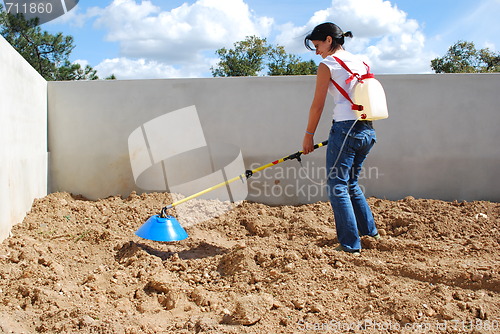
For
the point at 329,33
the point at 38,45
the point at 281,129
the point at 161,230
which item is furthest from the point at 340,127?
the point at 38,45

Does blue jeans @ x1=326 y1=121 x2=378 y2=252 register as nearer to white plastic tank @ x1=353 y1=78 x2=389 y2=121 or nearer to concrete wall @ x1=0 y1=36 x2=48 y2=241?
white plastic tank @ x1=353 y1=78 x2=389 y2=121

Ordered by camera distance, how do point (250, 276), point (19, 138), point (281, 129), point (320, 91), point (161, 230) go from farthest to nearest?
point (281, 129)
point (19, 138)
point (161, 230)
point (320, 91)
point (250, 276)

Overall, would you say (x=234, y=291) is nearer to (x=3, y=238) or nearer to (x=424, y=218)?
(x=3, y=238)

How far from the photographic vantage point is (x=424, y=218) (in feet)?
14.0

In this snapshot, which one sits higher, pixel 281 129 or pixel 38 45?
pixel 38 45

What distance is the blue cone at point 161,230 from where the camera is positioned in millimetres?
3430

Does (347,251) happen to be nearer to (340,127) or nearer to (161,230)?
(340,127)

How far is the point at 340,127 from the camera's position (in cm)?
321

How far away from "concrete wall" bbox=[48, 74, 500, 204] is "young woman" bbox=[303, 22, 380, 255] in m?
1.68

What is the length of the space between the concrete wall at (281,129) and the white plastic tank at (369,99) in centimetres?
182

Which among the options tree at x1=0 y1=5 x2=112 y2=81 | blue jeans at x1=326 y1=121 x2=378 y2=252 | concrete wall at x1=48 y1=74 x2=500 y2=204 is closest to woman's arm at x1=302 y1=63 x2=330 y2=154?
blue jeans at x1=326 y1=121 x2=378 y2=252

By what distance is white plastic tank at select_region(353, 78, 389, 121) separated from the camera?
305 centimetres

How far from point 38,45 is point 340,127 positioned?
1504cm

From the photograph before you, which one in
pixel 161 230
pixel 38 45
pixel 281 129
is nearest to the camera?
pixel 161 230
